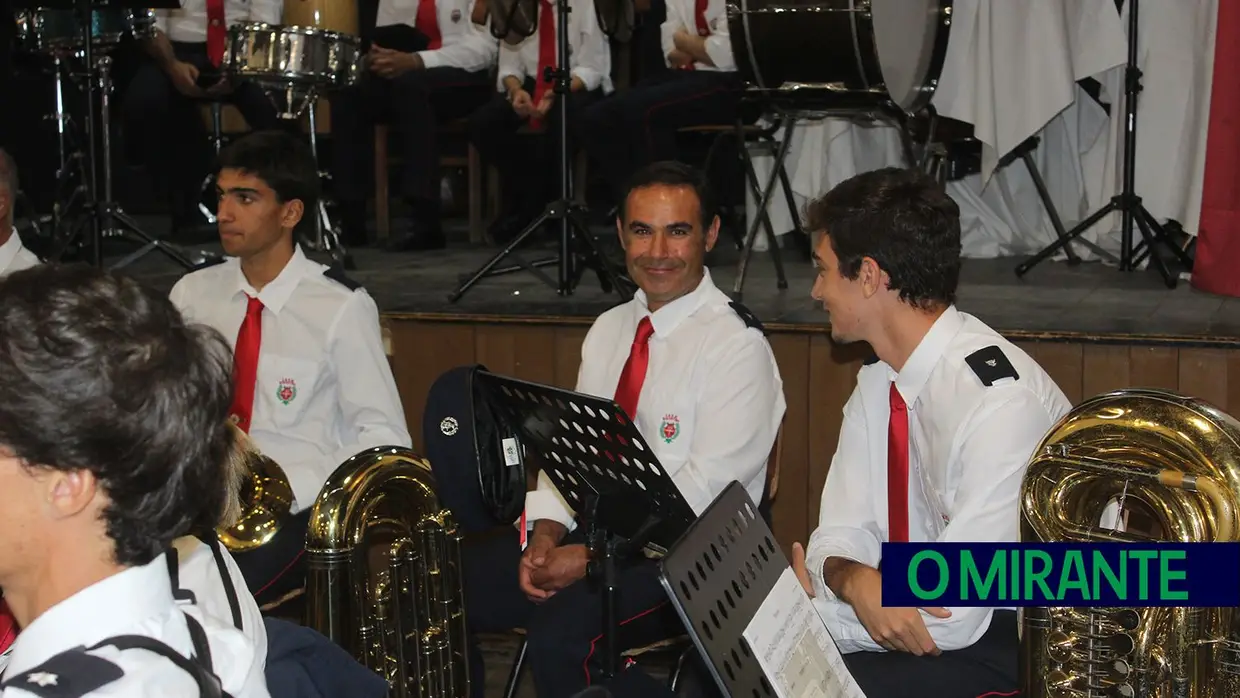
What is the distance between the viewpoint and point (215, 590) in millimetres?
1429

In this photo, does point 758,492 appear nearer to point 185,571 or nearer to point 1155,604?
point 1155,604

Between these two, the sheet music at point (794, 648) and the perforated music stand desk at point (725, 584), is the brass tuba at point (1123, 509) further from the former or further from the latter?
the perforated music stand desk at point (725, 584)

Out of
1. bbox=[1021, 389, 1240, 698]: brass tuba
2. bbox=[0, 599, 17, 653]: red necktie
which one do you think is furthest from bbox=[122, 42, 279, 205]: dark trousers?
bbox=[1021, 389, 1240, 698]: brass tuba

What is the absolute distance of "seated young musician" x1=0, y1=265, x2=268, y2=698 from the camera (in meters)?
1.20

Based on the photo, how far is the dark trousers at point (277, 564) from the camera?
308 cm

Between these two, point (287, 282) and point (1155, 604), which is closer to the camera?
point (1155, 604)

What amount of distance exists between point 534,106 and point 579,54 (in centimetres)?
29

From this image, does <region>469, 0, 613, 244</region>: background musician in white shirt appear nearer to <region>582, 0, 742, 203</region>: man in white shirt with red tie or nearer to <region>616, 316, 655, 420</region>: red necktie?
<region>582, 0, 742, 203</region>: man in white shirt with red tie

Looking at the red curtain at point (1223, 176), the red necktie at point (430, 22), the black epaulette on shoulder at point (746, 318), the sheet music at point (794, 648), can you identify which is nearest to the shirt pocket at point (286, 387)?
the black epaulette on shoulder at point (746, 318)

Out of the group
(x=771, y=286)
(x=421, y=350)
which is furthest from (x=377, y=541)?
(x=771, y=286)

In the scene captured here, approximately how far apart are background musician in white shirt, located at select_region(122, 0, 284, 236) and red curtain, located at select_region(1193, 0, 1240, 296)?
3.65 meters

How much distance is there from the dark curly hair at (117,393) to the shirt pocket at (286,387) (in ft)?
6.70

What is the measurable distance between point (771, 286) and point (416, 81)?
6.54 ft

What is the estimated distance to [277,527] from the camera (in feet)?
10.1
